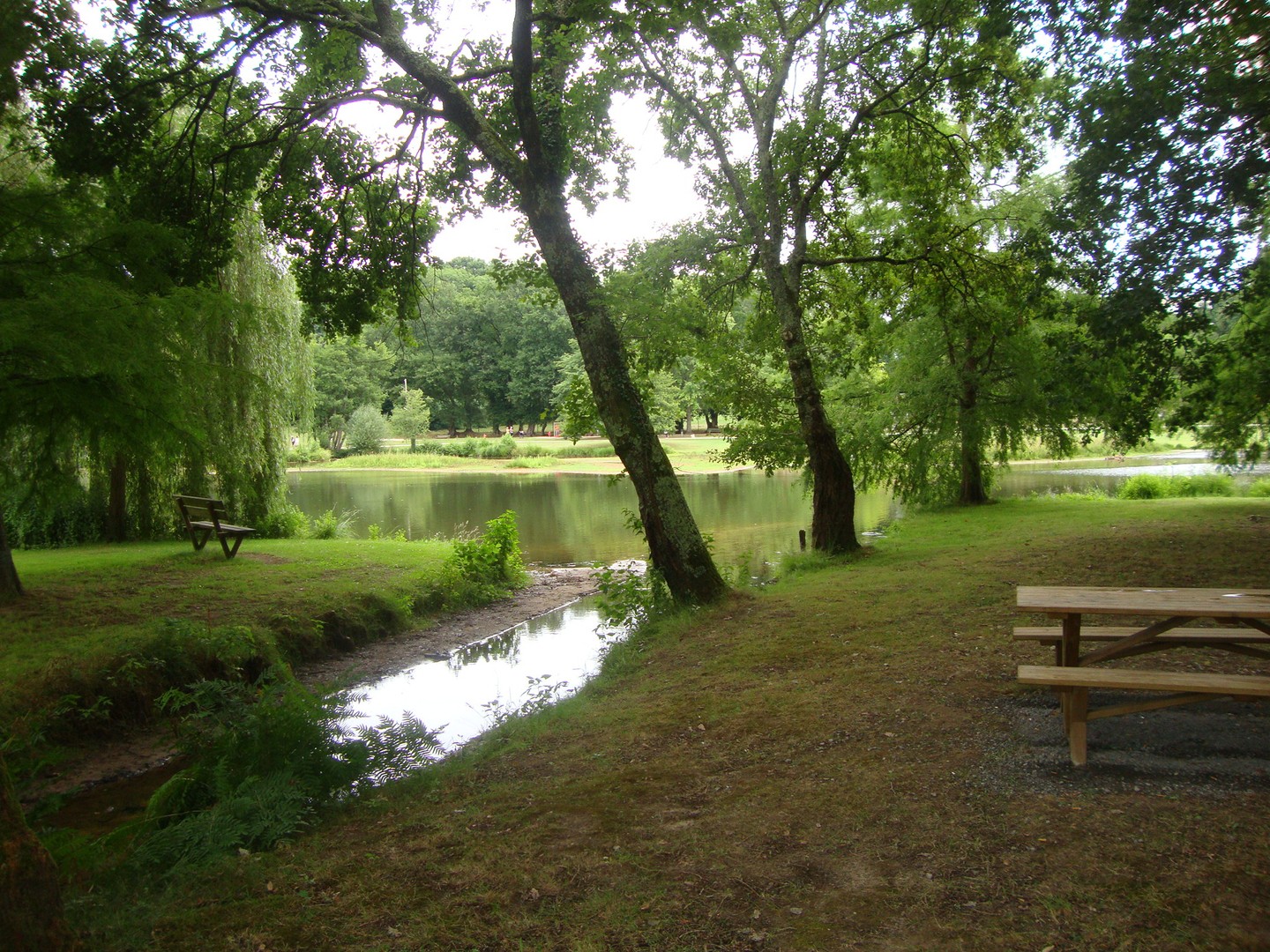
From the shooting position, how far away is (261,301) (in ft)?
53.7

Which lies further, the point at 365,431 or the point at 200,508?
the point at 365,431

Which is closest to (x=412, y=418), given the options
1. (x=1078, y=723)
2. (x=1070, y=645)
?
(x=1070, y=645)

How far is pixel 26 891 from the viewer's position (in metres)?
2.67

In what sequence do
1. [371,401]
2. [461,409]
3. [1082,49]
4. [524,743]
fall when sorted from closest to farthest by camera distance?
[524,743], [1082,49], [371,401], [461,409]

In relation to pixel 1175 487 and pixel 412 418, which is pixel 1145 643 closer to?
pixel 1175 487

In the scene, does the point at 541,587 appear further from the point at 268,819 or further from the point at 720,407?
the point at 268,819

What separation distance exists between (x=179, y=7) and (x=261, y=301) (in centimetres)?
853

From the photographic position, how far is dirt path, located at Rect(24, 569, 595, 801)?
21.6 feet

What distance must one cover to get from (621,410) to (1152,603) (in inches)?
228

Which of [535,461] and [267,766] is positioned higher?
[535,461]

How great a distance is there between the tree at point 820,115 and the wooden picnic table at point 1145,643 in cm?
774

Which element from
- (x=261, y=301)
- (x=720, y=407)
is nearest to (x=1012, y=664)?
(x=720, y=407)

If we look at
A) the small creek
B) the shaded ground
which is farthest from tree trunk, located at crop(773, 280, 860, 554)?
the shaded ground

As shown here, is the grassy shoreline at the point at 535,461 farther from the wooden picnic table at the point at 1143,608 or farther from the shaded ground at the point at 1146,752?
the wooden picnic table at the point at 1143,608
